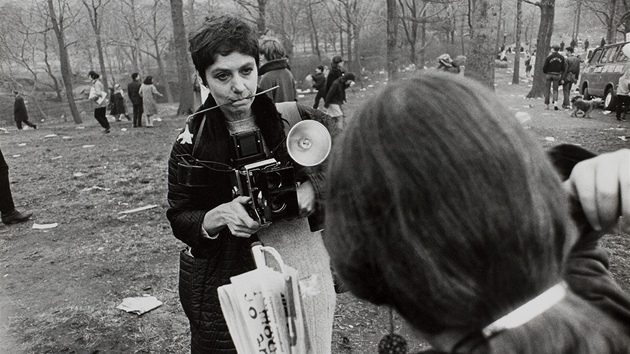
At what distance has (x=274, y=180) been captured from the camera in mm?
1807

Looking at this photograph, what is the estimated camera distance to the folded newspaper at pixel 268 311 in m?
1.33

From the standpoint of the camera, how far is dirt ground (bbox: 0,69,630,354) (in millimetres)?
3705

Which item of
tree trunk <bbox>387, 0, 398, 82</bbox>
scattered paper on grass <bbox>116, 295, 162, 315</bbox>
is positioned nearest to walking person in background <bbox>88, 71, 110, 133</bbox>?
tree trunk <bbox>387, 0, 398, 82</bbox>

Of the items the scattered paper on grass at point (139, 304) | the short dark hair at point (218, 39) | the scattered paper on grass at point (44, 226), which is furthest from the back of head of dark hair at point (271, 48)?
the short dark hair at point (218, 39)

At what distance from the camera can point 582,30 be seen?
72688 mm

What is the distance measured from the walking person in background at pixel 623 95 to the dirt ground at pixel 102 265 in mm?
2559

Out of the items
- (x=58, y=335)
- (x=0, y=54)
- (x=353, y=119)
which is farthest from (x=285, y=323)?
(x=0, y=54)

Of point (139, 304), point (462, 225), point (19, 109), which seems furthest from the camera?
point (19, 109)

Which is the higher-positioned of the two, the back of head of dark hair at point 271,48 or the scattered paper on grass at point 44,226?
the back of head of dark hair at point 271,48

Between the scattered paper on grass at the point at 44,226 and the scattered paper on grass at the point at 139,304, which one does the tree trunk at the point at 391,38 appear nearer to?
the scattered paper on grass at the point at 44,226

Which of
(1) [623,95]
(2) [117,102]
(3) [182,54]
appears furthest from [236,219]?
(2) [117,102]

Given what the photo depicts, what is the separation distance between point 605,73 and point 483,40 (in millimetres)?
8912

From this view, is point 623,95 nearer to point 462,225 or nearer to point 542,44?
point 542,44

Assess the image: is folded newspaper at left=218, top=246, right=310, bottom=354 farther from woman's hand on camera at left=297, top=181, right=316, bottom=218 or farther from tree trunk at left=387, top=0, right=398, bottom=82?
tree trunk at left=387, top=0, right=398, bottom=82
